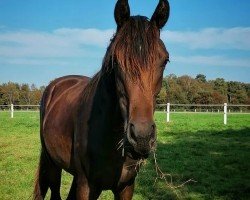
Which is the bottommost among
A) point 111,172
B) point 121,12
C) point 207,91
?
point 111,172

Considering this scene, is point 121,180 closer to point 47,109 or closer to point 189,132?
point 47,109

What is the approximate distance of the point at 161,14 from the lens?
2500 millimetres

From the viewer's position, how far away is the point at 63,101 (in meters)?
4.24

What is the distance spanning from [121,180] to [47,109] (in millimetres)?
2077

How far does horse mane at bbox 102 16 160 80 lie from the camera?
2.20 meters

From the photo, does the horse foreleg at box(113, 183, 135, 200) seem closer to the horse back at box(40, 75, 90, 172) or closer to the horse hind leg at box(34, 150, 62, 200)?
the horse back at box(40, 75, 90, 172)

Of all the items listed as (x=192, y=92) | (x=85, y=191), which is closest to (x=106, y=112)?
(x=85, y=191)

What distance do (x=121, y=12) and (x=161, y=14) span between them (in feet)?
0.94

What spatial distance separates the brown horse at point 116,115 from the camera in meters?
2.13

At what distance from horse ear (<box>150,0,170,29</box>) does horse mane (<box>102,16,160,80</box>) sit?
10 centimetres

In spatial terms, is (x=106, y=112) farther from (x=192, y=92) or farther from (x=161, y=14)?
(x=192, y=92)

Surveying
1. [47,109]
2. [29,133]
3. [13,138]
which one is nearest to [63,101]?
[47,109]

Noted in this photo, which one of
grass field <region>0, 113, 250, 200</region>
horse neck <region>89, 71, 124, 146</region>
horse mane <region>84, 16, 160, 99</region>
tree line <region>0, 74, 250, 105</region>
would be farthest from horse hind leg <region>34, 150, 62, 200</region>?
tree line <region>0, 74, 250, 105</region>

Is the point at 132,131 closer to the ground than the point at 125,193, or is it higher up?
higher up
